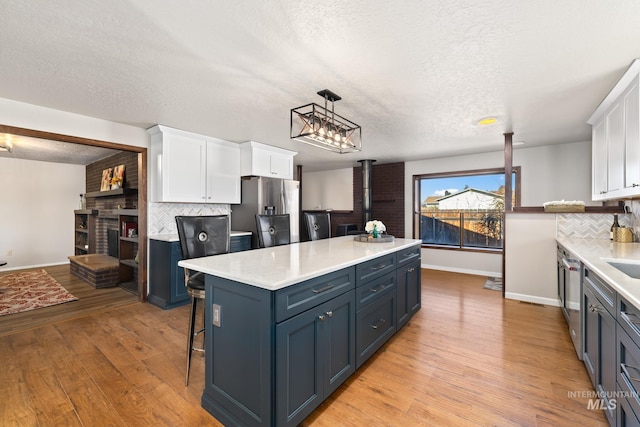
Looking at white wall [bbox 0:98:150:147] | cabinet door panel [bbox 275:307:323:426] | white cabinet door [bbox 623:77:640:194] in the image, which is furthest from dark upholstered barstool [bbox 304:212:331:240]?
white cabinet door [bbox 623:77:640:194]

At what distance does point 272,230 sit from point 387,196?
13.2 ft

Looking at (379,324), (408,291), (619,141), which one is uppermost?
(619,141)

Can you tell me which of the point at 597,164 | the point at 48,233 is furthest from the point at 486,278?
the point at 48,233

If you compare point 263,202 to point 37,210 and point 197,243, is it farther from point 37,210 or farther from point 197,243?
point 37,210

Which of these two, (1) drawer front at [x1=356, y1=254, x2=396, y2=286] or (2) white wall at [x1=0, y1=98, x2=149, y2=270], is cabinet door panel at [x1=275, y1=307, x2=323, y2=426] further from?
(2) white wall at [x1=0, y1=98, x2=149, y2=270]

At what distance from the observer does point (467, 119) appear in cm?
337

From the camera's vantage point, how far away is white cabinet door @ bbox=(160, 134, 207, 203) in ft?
12.1

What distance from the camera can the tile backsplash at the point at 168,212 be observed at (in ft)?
12.7

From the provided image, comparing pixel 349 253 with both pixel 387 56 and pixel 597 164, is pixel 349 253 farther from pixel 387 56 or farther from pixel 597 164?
pixel 597 164

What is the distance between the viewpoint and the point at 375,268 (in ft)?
7.42

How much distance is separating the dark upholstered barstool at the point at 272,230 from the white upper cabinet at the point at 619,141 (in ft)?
9.51

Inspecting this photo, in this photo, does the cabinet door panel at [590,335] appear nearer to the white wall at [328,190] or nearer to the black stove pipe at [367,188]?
the black stove pipe at [367,188]

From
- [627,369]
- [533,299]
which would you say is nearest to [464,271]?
[533,299]

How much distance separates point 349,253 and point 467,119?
235 centimetres
